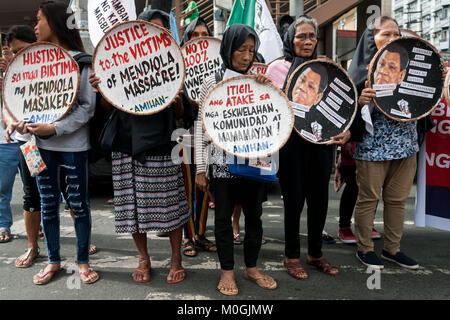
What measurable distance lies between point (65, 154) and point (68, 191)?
273 millimetres

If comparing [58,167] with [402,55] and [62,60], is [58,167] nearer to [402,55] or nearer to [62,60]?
[62,60]

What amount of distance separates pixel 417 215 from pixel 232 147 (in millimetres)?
2000

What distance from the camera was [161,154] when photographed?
8.59 ft

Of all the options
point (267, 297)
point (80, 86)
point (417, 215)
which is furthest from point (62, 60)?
point (417, 215)

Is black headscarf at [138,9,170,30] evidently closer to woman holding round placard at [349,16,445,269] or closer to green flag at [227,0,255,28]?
woman holding round placard at [349,16,445,269]

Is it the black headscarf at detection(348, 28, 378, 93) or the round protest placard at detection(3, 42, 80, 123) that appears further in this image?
the black headscarf at detection(348, 28, 378, 93)

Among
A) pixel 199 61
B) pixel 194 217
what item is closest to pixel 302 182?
pixel 194 217

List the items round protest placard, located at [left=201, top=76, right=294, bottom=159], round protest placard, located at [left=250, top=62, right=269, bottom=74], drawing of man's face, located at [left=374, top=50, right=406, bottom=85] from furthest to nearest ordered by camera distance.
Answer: round protest placard, located at [left=250, top=62, right=269, bottom=74] < drawing of man's face, located at [left=374, top=50, right=406, bottom=85] < round protest placard, located at [left=201, top=76, right=294, bottom=159]

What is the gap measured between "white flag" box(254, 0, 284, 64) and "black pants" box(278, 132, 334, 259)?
7.47 feet

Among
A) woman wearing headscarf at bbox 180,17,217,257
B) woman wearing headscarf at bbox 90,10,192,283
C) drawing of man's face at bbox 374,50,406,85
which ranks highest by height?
drawing of man's face at bbox 374,50,406,85

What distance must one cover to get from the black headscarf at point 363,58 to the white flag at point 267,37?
6.35ft

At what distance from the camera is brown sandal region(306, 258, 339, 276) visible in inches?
112

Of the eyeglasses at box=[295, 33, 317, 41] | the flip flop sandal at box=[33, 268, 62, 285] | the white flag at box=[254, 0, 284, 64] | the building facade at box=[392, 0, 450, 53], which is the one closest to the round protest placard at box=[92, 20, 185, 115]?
the eyeglasses at box=[295, 33, 317, 41]

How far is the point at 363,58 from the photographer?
112 inches
